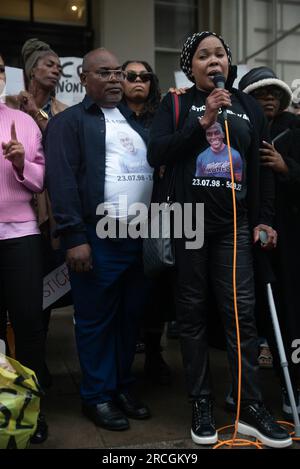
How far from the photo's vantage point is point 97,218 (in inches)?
116

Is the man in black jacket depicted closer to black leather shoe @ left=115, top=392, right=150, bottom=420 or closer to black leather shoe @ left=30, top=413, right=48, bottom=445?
black leather shoe @ left=115, top=392, right=150, bottom=420

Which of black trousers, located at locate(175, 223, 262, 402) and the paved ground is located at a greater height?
black trousers, located at locate(175, 223, 262, 402)

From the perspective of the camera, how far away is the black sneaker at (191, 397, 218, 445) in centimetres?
272

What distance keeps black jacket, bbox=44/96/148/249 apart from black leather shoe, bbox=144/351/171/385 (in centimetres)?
122

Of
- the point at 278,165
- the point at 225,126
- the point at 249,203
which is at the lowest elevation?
the point at 249,203

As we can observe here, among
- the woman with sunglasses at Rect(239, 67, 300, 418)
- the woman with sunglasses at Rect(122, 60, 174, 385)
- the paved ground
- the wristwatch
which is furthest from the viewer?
the woman with sunglasses at Rect(122, 60, 174, 385)

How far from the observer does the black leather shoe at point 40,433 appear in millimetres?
2750

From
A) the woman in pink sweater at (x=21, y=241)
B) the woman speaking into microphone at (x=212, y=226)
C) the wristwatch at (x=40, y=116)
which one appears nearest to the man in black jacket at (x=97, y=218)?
the woman in pink sweater at (x=21, y=241)

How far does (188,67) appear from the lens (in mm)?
2996

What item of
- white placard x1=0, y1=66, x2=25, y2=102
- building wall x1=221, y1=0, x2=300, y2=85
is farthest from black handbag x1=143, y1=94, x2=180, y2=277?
building wall x1=221, y1=0, x2=300, y2=85

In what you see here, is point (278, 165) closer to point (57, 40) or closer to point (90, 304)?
point (90, 304)

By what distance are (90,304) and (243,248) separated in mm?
842

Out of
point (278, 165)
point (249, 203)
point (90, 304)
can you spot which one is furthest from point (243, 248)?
point (90, 304)

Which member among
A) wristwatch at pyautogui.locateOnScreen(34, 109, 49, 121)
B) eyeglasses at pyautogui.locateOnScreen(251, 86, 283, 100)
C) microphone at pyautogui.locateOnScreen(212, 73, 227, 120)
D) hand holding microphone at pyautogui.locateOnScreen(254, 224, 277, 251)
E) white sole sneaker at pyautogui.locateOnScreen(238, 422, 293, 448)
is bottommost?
white sole sneaker at pyautogui.locateOnScreen(238, 422, 293, 448)
